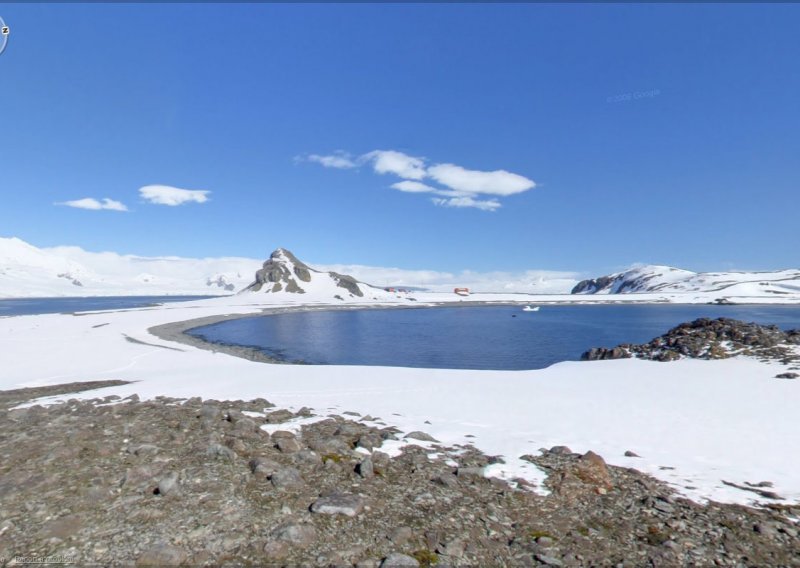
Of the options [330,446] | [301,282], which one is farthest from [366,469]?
[301,282]

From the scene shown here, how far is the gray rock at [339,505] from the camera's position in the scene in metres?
6.55

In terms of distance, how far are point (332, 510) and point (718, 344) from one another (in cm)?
2947

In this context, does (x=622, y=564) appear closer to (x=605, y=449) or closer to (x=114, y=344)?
(x=605, y=449)

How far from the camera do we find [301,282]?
150625mm

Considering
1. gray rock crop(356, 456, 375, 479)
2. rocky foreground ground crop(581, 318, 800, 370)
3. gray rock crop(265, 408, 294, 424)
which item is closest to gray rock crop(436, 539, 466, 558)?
gray rock crop(356, 456, 375, 479)

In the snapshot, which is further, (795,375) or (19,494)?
(795,375)

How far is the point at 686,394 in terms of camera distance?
16656 millimetres

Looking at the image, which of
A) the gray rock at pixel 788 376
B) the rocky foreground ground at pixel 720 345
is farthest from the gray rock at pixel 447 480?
the rocky foreground ground at pixel 720 345

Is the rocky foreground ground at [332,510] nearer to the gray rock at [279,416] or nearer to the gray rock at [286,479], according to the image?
the gray rock at [286,479]

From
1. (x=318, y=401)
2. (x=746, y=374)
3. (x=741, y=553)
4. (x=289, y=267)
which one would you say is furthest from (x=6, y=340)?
(x=289, y=267)

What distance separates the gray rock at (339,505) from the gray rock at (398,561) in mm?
1229

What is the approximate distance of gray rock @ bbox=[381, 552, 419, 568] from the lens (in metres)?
5.32

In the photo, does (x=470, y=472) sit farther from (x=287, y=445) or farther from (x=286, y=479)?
(x=287, y=445)

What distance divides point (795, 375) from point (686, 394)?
283 inches
